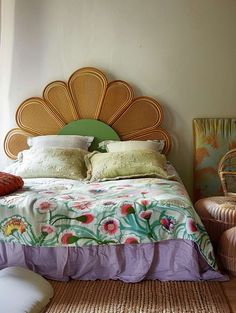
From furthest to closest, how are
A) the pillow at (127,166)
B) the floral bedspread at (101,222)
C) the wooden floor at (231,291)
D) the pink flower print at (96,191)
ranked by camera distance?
the pillow at (127,166) < the pink flower print at (96,191) < the floral bedspread at (101,222) < the wooden floor at (231,291)

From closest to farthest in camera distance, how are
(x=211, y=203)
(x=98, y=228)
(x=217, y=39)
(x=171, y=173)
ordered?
(x=98, y=228) < (x=211, y=203) < (x=171, y=173) < (x=217, y=39)

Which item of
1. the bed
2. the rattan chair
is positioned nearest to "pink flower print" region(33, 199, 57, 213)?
the bed

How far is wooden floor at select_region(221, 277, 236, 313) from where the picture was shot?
6.40 ft

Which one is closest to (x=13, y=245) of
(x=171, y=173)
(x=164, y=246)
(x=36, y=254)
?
(x=36, y=254)

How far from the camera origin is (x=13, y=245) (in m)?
2.17

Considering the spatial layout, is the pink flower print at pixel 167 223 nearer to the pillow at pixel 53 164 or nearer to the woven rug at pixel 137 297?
the woven rug at pixel 137 297

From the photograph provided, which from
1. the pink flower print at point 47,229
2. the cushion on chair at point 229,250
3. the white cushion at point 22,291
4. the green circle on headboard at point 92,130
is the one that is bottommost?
the white cushion at point 22,291

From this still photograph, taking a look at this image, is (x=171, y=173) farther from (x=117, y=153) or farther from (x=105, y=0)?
(x=105, y=0)

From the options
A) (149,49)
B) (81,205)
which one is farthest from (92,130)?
(81,205)

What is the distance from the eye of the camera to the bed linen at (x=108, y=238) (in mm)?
2080

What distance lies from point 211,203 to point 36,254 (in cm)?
133

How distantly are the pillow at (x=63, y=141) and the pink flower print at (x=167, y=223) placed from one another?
163 centimetres

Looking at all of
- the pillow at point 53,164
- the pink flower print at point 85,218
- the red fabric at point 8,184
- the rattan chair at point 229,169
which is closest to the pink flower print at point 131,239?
the pink flower print at point 85,218

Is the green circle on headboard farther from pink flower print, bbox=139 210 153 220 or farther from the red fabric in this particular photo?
pink flower print, bbox=139 210 153 220
